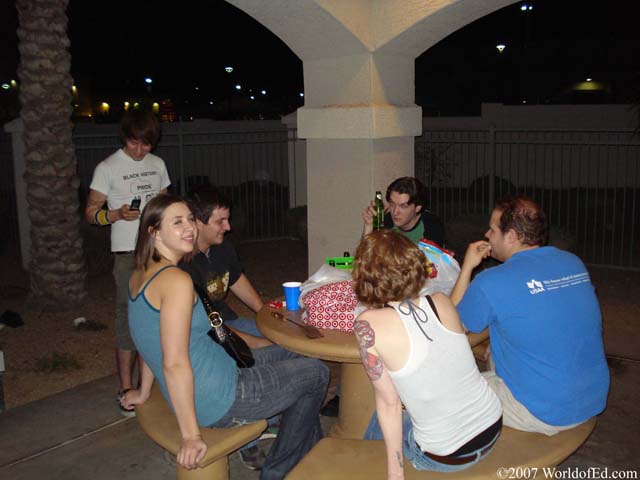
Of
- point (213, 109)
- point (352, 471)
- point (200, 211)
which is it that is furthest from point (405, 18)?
point (213, 109)

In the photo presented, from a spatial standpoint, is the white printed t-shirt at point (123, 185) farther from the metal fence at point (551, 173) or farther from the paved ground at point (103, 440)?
the metal fence at point (551, 173)

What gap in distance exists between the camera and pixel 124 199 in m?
4.71

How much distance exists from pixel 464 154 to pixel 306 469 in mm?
15935

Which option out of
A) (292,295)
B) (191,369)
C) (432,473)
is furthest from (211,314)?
(432,473)

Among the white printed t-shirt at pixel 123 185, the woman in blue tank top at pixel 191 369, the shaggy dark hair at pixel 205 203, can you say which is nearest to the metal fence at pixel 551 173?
the white printed t-shirt at pixel 123 185

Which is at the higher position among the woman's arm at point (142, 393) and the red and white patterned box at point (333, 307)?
the red and white patterned box at point (333, 307)

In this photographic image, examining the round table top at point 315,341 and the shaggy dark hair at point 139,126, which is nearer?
the round table top at point 315,341

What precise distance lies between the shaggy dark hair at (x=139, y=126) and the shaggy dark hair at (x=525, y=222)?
2.45 meters

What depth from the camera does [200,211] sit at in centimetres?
386

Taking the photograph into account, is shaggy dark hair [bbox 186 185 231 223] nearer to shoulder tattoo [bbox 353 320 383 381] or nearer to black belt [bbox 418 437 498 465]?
shoulder tattoo [bbox 353 320 383 381]

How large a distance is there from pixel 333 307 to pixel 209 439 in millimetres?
927

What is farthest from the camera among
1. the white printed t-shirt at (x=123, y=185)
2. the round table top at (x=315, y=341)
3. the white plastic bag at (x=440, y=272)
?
the white printed t-shirt at (x=123, y=185)

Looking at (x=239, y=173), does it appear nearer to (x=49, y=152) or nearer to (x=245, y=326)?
(x=49, y=152)

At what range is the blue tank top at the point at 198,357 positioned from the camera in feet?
9.72
